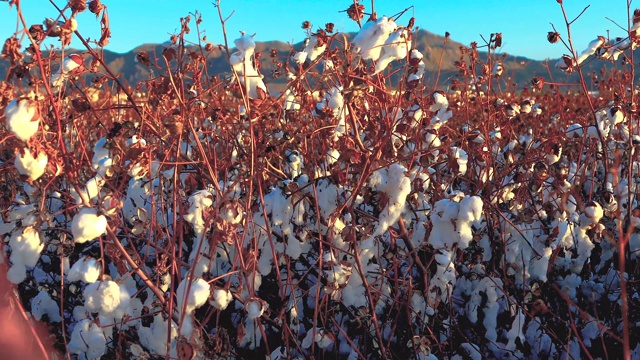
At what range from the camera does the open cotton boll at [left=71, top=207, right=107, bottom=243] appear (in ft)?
4.08

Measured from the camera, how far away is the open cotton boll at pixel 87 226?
Answer: 1243 mm

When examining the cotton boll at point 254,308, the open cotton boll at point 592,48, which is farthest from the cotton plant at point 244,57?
the open cotton boll at point 592,48

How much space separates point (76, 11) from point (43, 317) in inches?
46.2

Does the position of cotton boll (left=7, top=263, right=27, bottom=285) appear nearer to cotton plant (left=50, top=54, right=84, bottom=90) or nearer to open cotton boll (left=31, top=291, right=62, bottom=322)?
cotton plant (left=50, top=54, right=84, bottom=90)

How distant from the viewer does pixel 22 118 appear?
1.11 m

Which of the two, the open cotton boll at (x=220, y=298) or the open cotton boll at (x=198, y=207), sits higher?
the open cotton boll at (x=198, y=207)

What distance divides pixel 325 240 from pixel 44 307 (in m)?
1.01

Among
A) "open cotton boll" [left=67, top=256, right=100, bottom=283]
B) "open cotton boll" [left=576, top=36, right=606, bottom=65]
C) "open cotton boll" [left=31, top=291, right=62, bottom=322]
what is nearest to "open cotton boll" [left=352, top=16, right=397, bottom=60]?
"open cotton boll" [left=67, top=256, right=100, bottom=283]

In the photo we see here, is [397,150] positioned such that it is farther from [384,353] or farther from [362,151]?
[384,353]

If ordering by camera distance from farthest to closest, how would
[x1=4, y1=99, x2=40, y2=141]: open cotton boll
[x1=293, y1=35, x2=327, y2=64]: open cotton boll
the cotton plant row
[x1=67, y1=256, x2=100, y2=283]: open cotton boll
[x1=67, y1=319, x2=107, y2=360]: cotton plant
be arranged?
[x1=293, y1=35, x2=327, y2=64]: open cotton boll, [x1=67, y1=319, x2=107, y2=360]: cotton plant, the cotton plant row, [x1=67, y1=256, x2=100, y2=283]: open cotton boll, [x1=4, y1=99, x2=40, y2=141]: open cotton boll

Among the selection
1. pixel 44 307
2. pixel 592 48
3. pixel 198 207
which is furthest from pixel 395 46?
Answer: pixel 44 307

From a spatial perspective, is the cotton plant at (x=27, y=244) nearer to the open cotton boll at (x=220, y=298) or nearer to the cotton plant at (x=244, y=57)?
the open cotton boll at (x=220, y=298)

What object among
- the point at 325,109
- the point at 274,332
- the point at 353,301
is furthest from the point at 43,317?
the point at 325,109

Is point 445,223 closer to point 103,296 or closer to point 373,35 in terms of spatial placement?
point 373,35
